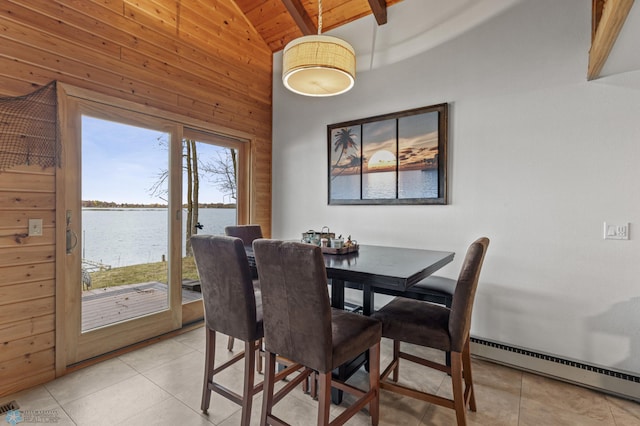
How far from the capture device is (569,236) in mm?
2346

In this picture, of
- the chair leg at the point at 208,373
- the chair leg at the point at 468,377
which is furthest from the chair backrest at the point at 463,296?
the chair leg at the point at 208,373

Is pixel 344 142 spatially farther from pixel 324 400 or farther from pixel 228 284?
pixel 324 400

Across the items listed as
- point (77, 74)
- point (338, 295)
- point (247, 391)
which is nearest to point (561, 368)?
point (338, 295)

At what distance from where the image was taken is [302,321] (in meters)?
1.47

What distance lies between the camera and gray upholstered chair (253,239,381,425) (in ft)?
4.60

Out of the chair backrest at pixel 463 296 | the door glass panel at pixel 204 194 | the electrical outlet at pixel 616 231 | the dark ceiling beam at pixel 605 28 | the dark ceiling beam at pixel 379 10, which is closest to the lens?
the dark ceiling beam at pixel 605 28

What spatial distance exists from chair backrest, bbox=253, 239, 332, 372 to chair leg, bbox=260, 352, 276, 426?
0.10 m

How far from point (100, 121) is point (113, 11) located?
95 centimetres

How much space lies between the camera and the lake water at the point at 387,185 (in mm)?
2959

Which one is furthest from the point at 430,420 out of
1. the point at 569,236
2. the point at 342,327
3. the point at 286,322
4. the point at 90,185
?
the point at 90,185

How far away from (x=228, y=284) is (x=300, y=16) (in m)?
3.21

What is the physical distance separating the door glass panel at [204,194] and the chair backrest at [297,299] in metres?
2.04

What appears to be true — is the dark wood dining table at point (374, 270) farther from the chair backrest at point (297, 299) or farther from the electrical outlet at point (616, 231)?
the electrical outlet at point (616, 231)

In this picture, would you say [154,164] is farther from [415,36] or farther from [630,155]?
[630,155]
